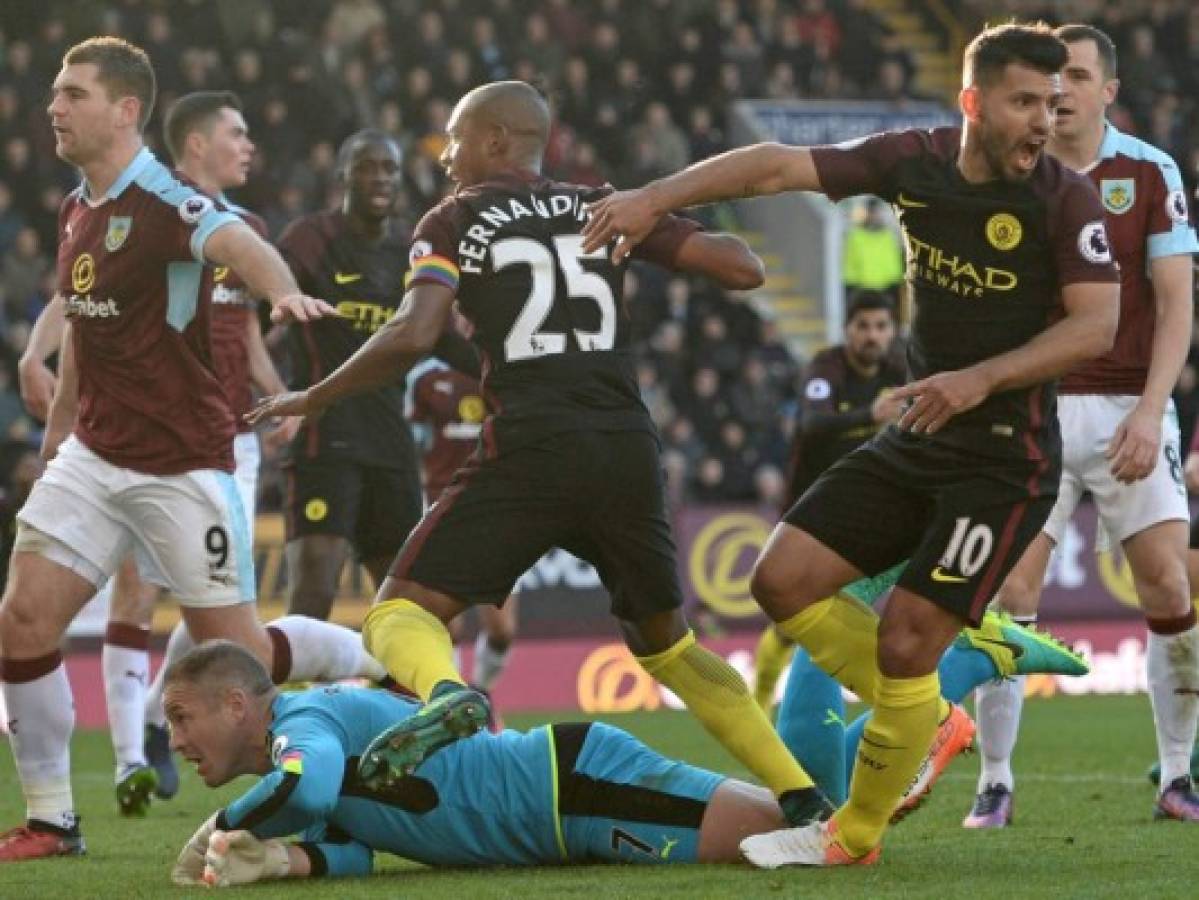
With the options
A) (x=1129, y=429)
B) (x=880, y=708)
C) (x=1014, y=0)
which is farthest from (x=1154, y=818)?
(x=1014, y=0)

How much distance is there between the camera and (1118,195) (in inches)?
344

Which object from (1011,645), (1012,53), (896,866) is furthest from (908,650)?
(1012,53)

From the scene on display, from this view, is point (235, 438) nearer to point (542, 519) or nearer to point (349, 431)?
point (349, 431)

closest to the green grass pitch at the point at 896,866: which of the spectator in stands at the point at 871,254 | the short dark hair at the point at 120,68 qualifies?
the short dark hair at the point at 120,68

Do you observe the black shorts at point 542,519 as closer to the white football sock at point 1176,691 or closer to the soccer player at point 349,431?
the white football sock at point 1176,691

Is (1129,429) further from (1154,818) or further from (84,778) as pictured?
(84,778)

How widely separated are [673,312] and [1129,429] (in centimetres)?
1542

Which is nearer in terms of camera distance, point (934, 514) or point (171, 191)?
point (934, 514)

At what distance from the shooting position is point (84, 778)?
11.7 m

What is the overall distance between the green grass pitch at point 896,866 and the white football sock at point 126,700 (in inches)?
9.3

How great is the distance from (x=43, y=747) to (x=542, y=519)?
1.99m

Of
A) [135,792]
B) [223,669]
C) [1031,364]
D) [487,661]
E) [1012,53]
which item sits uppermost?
[1012,53]

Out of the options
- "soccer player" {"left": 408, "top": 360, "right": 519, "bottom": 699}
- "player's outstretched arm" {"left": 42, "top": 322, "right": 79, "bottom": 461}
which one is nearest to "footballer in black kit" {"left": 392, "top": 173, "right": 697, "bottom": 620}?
"player's outstretched arm" {"left": 42, "top": 322, "right": 79, "bottom": 461}

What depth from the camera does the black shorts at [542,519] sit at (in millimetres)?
7027
